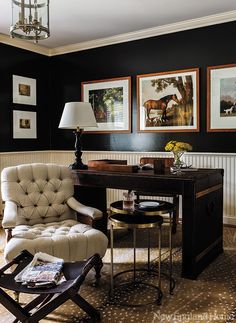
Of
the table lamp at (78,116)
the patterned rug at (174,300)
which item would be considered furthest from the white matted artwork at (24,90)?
the patterned rug at (174,300)

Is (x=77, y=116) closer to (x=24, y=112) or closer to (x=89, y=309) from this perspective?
(x=89, y=309)

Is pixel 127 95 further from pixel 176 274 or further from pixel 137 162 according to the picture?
pixel 176 274

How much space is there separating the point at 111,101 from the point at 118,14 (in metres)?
1.42

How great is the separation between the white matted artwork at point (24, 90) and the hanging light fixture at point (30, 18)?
10.4ft

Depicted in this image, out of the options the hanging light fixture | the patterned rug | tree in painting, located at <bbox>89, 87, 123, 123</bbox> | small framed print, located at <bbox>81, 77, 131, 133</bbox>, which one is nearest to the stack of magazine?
the patterned rug

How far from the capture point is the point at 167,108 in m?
5.12

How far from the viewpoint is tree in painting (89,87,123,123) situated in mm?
5566

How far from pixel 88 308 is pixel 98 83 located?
418 centimetres

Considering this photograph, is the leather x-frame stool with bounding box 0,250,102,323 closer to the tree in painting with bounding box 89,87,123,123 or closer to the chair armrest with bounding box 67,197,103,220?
the chair armrest with bounding box 67,197,103,220

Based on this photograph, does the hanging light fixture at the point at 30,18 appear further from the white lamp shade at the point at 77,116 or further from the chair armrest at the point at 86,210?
the chair armrest at the point at 86,210

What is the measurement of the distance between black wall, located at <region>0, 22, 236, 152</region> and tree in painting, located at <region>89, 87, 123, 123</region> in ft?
0.76

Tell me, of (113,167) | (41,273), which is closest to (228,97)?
(113,167)

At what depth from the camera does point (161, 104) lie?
5.16 metres

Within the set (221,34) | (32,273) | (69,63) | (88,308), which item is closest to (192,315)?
(88,308)
